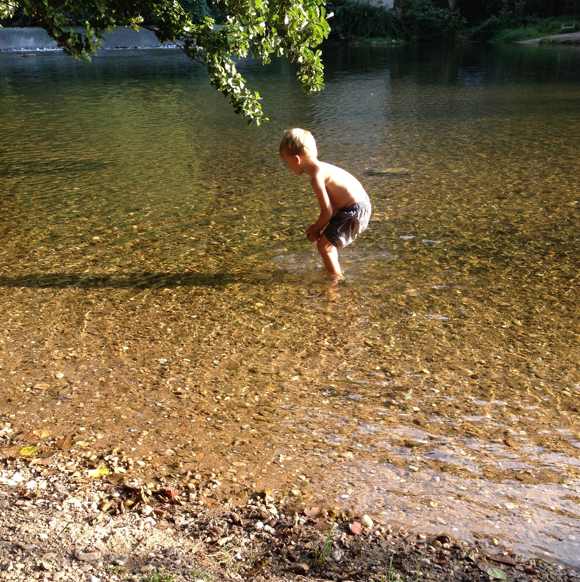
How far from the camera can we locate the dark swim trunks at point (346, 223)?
20.4 ft

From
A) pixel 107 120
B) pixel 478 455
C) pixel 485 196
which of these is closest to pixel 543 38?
pixel 107 120

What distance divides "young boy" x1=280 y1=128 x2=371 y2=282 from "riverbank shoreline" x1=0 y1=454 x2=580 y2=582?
9.45 ft

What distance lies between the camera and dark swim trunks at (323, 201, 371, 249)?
6.21m

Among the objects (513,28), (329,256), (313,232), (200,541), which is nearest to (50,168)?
(329,256)

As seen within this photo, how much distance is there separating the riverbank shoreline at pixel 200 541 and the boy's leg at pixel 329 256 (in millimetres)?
3056

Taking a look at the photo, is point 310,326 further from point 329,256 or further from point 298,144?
point 298,144

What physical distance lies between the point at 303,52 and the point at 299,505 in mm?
4625

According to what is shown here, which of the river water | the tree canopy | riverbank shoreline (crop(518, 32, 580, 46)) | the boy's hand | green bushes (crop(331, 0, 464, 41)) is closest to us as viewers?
the river water

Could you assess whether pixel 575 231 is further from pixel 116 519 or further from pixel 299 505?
pixel 116 519

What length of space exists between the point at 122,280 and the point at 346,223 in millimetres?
2124

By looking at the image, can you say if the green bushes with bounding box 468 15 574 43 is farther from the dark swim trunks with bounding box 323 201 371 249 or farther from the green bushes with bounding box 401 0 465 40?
the dark swim trunks with bounding box 323 201 371 249

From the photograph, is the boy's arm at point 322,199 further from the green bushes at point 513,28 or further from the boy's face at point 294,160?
the green bushes at point 513,28

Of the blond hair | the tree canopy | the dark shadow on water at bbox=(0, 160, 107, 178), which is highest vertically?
the tree canopy

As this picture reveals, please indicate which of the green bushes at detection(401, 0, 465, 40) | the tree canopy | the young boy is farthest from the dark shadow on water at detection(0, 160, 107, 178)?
the green bushes at detection(401, 0, 465, 40)
